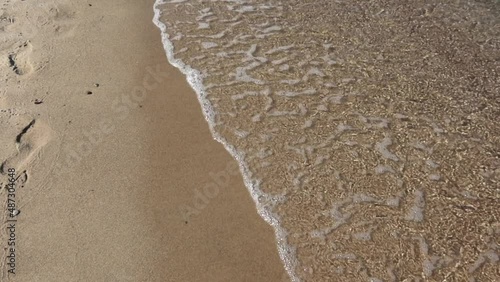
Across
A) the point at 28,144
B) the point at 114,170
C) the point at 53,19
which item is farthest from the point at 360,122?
the point at 53,19

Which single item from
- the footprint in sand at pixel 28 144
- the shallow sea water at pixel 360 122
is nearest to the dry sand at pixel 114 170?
the footprint in sand at pixel 28 144

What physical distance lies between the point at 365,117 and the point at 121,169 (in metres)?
2.13

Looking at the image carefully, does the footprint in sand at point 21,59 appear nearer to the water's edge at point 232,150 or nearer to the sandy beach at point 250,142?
the sandy beach at point 250,142

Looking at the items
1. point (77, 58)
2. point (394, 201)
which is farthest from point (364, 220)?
point (77, 58)

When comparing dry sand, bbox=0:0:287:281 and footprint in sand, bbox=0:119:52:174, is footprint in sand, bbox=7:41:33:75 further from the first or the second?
footprint in sand, bbox=0:119:52:174

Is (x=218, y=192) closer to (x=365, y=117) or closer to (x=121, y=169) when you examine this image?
(x=121, y=169)

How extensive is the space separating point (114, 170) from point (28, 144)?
2.64 feet

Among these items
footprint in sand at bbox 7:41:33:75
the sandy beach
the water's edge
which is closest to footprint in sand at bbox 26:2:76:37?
the sandy beach

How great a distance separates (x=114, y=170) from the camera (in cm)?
380

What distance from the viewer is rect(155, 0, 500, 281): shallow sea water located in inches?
129

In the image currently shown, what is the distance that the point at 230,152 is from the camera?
3.98 m

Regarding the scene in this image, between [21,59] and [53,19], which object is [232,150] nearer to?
[21,59]

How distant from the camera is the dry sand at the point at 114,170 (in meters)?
3.19

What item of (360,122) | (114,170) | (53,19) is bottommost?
(360,122)
